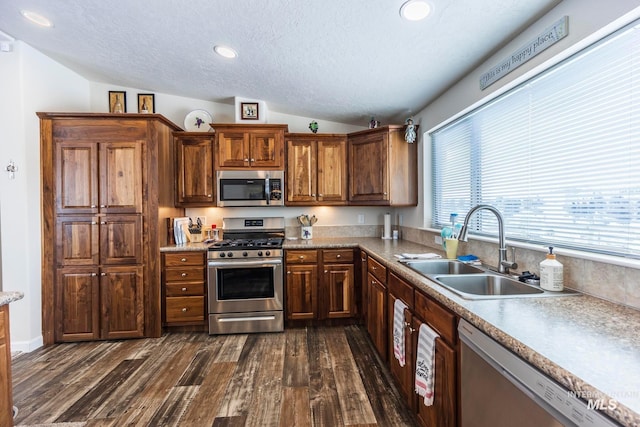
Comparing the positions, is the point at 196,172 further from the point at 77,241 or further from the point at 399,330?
the point at 399,330

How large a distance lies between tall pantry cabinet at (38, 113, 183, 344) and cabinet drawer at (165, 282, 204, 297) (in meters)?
0.13

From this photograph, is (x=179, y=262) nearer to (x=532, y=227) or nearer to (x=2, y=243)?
(x=2, y=243)

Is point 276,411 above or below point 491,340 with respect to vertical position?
below

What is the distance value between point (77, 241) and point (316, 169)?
260cm

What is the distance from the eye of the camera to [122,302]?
2.79 metres

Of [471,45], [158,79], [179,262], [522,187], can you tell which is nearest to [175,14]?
[158,79]

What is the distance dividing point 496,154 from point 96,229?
365cm

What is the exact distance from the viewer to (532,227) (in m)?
1.66

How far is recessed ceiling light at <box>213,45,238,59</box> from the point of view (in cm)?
229

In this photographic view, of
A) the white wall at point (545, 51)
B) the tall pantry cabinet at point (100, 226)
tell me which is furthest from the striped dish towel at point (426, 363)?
the tall pantry cabinet at point (100, 226)

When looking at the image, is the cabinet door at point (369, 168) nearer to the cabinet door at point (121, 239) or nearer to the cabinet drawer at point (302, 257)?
the cabinet drawer at point (302, 257)

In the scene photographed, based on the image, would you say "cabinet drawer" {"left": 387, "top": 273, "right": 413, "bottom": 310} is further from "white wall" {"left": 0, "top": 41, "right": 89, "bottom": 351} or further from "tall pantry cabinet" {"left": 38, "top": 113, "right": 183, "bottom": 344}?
"white wall" {"left": 0, "top": 41, "right": 89, "bottom": 351}

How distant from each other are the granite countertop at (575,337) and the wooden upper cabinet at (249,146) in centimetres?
246

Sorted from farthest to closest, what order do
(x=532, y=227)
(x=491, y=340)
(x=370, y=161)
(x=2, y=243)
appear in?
(x=370, y=161), (x=2, y=243), (x=532, y=227), (x=491, y=340)
